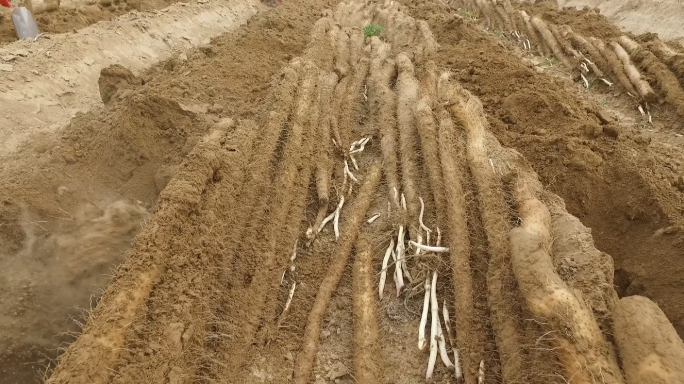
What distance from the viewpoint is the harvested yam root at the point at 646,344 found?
2.17 m

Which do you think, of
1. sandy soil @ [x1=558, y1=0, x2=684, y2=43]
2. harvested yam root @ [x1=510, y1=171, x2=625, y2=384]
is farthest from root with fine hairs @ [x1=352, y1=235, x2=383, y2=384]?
sandy soil @ [x1=558, y1=0, x2=684, y2=43]

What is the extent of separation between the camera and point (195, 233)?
3186 mm

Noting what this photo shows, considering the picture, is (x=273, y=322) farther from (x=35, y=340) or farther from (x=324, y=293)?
(x=35, y=340)

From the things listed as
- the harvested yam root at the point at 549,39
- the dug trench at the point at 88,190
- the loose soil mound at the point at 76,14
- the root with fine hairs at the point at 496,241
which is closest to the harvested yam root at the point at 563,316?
the root with fine hairs at the point at 496,241

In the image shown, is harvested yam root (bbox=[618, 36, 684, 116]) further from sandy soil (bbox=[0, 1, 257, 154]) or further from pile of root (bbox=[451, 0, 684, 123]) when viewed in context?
sandy soil (bbox=[0, 1, 257, 154])

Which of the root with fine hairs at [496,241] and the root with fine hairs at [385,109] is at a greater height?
the root with fine hairs at [496,241]

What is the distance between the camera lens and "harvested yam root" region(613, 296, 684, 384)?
7.11 ft

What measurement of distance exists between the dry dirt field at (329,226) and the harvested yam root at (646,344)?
0.01 metres

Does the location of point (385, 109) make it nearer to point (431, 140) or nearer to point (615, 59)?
point (431, 140)

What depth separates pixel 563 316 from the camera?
2424 millimetres

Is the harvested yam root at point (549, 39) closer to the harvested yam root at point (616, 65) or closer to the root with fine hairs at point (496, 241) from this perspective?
the harvested yam root at point (616, 65)

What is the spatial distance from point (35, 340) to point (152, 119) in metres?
2.22

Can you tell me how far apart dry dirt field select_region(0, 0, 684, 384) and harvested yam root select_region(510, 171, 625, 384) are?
11 mm

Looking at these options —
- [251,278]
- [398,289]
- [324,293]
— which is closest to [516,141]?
[398,289]
